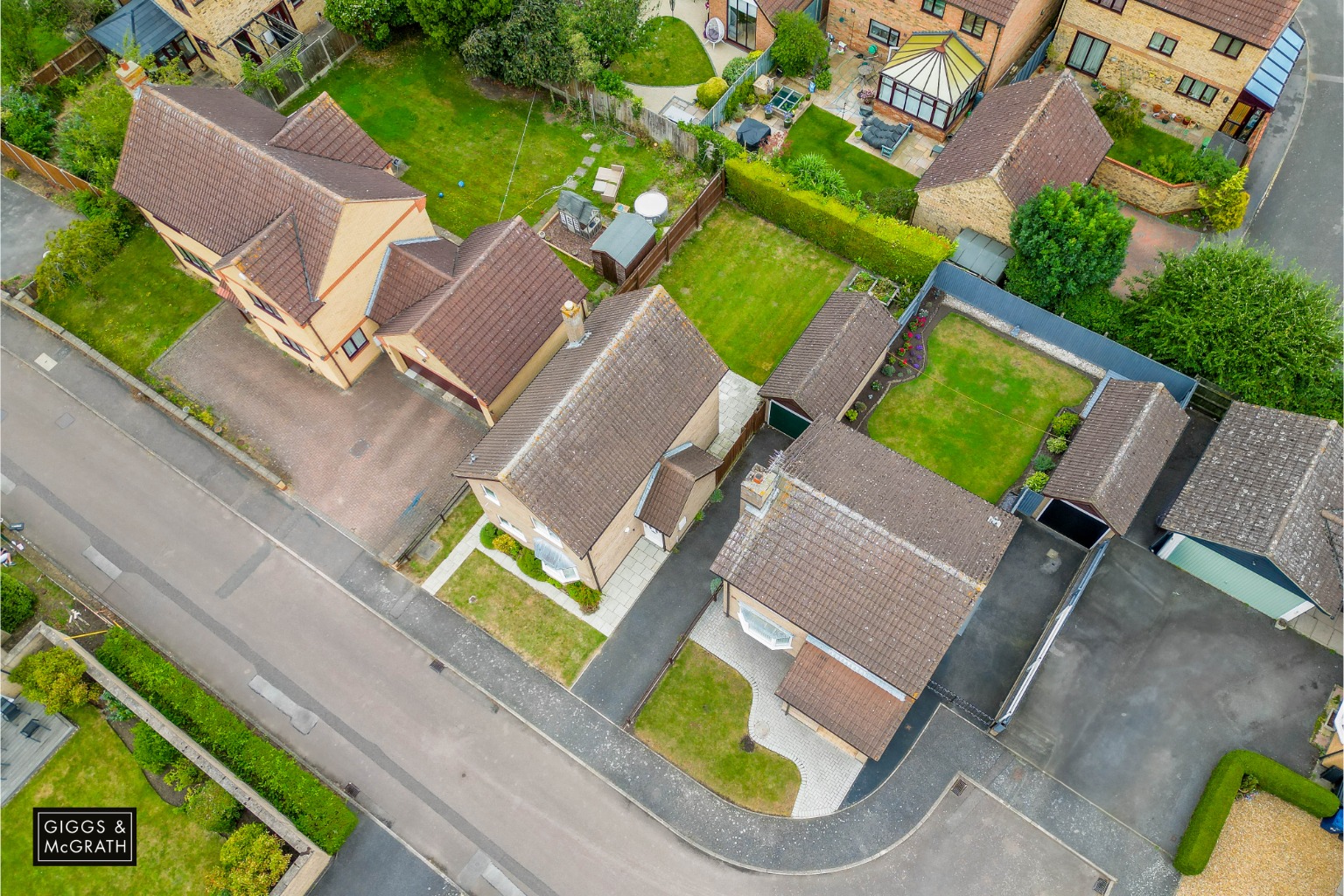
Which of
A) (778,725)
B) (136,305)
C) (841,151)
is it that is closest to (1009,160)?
(841,151)

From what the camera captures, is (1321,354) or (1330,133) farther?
(1330,133)

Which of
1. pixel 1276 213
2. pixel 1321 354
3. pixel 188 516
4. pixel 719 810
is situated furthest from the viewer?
pixel 1276 213

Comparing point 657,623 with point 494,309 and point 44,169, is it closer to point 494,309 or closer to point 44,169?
point 494,309

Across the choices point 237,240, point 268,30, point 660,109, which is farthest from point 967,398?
point 268,30

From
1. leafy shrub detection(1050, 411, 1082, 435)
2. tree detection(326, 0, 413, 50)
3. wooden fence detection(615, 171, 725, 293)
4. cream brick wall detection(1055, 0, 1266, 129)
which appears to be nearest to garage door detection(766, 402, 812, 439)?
wooden fence detection(615, 171, 725, 293)

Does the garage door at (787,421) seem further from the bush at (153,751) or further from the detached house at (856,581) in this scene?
the bush at (153,751)

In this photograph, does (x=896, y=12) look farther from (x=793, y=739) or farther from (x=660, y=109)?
(x=793, y=739)

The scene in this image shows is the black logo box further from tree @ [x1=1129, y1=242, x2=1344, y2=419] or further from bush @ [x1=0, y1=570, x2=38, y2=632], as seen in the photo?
tree @ [x1=1129, y1=242, x2=1344, y2=419]
